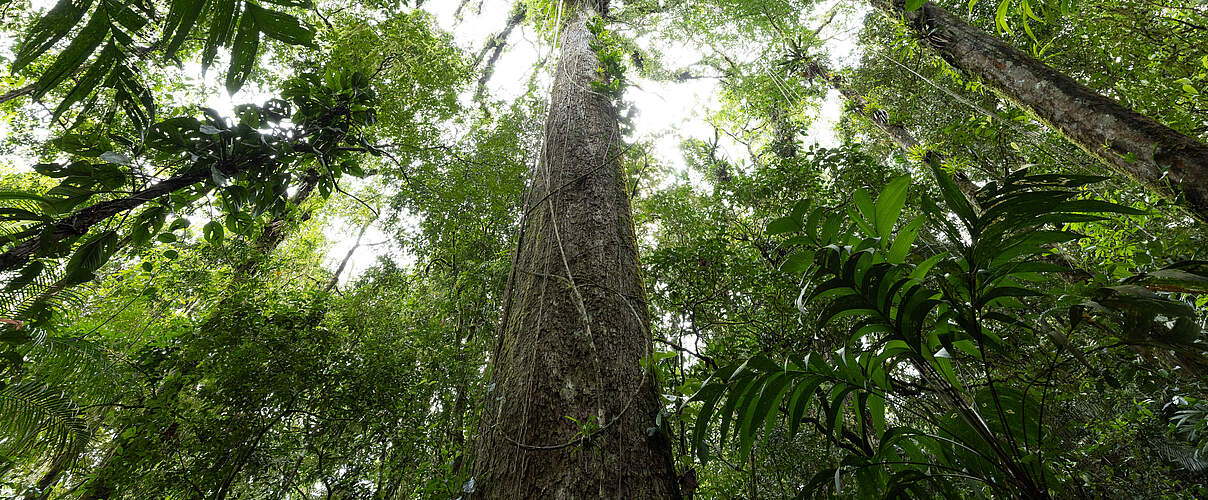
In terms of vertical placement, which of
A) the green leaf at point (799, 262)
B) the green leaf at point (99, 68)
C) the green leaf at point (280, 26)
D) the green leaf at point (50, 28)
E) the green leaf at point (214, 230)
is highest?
the green leaf at point (214, 230)

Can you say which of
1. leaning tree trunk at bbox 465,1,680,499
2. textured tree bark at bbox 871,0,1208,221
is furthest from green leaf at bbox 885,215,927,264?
textured tree bark at bbox 871,0,1208,221

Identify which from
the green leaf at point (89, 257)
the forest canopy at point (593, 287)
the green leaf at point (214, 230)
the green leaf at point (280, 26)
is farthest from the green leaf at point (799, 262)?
the green leaf at point (214, 230)

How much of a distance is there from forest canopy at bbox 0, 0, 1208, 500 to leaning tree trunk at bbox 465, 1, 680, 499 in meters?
0.01

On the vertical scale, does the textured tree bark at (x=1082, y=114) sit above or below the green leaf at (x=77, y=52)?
above

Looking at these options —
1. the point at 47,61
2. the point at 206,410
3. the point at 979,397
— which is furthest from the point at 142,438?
the point at 47,61

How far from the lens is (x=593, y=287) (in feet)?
5.15

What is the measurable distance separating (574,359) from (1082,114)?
2896 mm

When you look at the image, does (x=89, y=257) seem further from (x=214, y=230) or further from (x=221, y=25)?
(x=221, y=25)

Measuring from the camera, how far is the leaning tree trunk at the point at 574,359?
41.7 inches

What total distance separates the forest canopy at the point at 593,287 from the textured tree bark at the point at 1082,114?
16mm

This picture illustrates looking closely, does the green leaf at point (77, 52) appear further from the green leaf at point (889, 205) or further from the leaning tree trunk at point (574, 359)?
the green leaf at point (889, 205)

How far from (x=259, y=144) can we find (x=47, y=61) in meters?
4.06

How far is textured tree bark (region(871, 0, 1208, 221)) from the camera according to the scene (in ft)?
5.92

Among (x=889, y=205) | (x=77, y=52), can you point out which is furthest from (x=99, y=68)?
(x=889, y=205)
